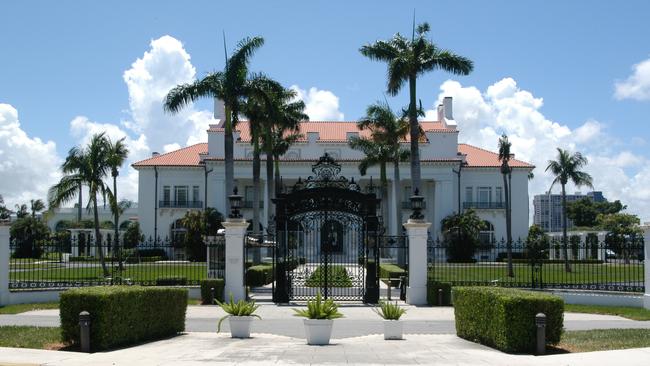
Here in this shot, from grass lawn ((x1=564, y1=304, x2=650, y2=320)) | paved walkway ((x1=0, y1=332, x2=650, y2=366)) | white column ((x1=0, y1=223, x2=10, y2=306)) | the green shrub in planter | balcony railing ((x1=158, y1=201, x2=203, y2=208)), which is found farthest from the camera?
balcony railing ((x1=158, y1=201, x2=203, y2=208))

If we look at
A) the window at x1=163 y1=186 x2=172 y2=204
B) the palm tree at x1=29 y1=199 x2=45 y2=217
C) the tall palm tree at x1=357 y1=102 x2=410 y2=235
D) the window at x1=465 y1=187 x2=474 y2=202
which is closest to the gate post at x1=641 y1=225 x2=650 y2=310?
the tall palm tree at x1=357 y1=102 x2=410 y2=235

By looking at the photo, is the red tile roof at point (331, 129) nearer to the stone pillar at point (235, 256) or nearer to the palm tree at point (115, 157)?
the palm tree at point (115, 157)

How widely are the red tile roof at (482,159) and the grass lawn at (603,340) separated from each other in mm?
56894

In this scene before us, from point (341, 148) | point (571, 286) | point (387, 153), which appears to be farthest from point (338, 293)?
point (341, 148)

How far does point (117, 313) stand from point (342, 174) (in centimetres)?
5581

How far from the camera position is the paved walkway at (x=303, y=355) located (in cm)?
1227

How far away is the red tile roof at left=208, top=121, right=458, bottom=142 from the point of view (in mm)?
71438

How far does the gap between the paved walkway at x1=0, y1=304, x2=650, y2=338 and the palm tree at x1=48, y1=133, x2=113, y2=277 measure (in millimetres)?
13844

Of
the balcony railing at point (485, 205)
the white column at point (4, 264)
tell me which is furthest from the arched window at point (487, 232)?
the white column at point (4, 264)

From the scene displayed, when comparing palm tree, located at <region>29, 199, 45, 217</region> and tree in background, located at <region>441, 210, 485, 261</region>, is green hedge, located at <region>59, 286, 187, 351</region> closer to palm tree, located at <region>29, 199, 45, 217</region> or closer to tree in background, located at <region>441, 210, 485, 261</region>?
tree in background, located at <region>441, 210, 485, 261</region>

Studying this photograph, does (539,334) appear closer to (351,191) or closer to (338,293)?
(351,191)

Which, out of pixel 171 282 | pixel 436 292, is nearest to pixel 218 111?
pixel 171 282

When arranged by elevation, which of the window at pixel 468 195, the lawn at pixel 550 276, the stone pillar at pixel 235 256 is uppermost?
the window at pixel 468 195

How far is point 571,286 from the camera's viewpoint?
2586cm
